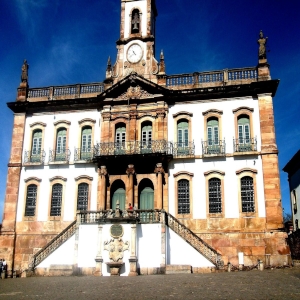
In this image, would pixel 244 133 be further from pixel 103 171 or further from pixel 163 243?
pixel 103 171

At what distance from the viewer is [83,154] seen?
26078mm

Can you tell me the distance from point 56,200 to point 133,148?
588 cm

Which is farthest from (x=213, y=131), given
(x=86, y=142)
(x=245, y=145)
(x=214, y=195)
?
(x=86, y=142)

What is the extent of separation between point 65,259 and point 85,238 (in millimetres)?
1606

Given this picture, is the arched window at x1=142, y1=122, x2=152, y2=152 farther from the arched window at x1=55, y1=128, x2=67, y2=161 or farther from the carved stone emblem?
the carved stone emblem

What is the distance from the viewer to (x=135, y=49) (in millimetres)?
27609

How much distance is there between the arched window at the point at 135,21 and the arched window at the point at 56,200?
11.6 metres

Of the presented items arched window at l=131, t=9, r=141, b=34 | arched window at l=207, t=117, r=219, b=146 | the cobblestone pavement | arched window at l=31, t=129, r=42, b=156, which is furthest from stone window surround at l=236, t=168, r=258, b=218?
arched window at l=31, t=129, r=42, b=156

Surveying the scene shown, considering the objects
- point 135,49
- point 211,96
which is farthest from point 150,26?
Result: point 211,96

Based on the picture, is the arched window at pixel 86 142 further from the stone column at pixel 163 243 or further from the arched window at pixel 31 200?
the stone column at pixel 163 243

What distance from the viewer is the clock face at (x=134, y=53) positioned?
27.3m

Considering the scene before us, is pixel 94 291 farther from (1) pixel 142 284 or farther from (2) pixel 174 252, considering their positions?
(2) pixel 174 252

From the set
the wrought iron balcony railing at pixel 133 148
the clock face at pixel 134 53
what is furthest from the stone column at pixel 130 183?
the clock face at pixel 134 53

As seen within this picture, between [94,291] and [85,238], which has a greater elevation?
[85,238]
